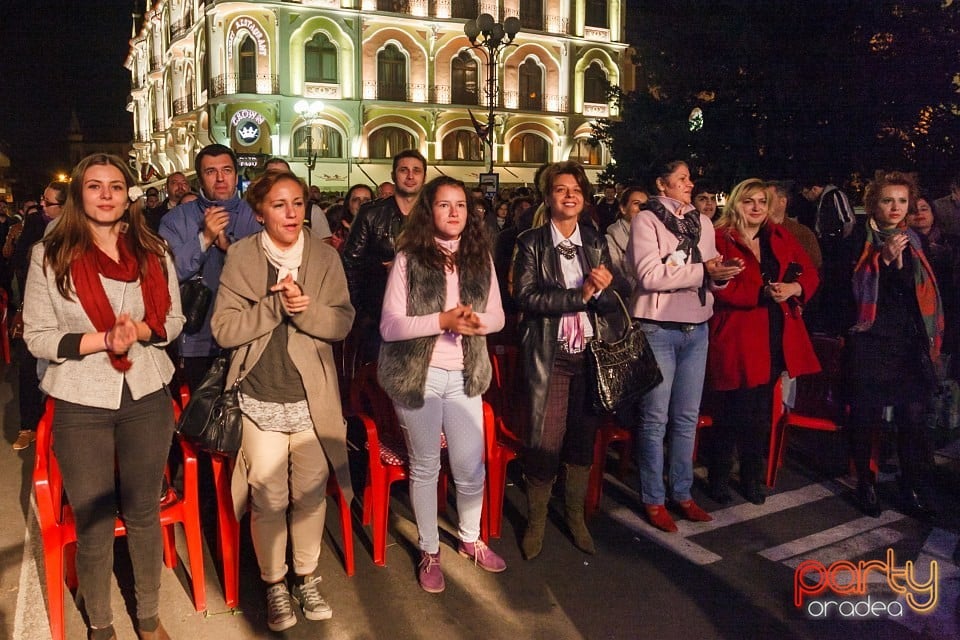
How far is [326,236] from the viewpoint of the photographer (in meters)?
6.97

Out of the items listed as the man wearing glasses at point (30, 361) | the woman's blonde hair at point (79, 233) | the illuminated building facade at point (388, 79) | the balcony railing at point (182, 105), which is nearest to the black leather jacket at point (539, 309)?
the woman's blonde hair at point (79, 233)

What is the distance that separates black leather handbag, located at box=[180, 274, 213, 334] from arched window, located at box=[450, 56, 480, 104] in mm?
35100

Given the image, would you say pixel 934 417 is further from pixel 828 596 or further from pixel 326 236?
pixel 326 236

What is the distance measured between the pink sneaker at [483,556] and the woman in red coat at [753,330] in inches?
69.2

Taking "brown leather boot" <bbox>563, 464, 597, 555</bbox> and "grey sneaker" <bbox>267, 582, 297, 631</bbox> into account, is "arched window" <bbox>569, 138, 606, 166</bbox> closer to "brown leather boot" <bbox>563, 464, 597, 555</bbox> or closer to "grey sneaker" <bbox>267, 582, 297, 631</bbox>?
"brown leather boot" <bbox>563, 464, 597, 555</bbox>

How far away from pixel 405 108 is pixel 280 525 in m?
34.8

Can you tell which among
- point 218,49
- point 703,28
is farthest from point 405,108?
point 703,28

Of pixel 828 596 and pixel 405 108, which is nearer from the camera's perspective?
pixel 828 596

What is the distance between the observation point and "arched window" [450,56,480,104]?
37.6m

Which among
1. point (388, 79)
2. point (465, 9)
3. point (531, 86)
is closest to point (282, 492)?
point (388, 79)

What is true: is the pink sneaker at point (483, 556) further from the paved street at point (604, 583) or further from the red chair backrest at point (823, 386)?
the red chair backrest at point (823, 386)

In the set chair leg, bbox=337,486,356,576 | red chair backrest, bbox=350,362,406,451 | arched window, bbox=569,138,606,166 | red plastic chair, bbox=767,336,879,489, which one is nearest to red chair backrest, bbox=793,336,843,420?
red plastic chair, bbox=767,336,879,489

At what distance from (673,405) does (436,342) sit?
169 centimetres

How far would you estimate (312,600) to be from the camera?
3670mm
